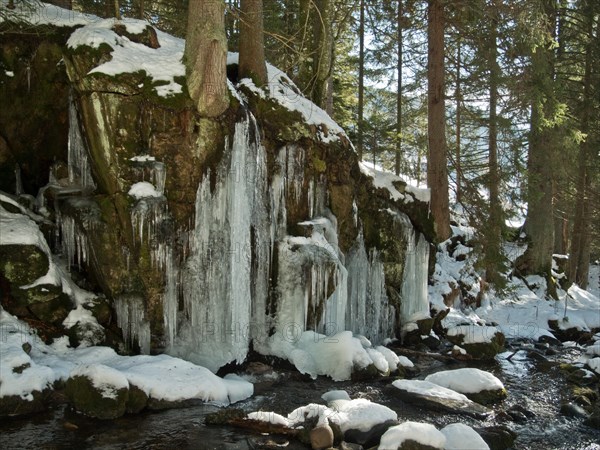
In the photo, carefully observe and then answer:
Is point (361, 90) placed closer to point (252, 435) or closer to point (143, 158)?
point (143, 158)

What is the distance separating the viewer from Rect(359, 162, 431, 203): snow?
40.9 ft

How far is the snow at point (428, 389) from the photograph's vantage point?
771 cm

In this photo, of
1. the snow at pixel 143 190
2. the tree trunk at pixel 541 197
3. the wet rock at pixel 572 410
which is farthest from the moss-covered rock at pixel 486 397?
the tree trunk at pixel 541 197

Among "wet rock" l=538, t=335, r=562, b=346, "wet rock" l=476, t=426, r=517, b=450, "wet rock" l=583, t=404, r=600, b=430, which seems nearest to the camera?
"wet rock" l=476, t=426, r=517, b=450

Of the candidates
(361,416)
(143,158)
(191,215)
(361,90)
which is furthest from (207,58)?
(361,90)

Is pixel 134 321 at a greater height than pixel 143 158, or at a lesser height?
lesser

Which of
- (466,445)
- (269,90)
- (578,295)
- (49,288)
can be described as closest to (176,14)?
(269,90)

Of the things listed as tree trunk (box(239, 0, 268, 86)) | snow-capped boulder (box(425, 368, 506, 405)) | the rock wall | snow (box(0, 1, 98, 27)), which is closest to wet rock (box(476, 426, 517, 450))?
snow-capped boulder (box(425, 368, 506, 405))

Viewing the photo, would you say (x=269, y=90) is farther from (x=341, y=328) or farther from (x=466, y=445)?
(x=466, y=445)

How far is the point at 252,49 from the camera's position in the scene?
1053cm

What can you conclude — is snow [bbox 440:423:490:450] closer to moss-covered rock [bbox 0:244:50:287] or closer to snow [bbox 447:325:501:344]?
snow [bbox 447:325:501:344]

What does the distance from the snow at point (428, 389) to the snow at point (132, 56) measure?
608cm

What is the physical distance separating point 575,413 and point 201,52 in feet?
27.1

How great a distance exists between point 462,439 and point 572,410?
296cm
